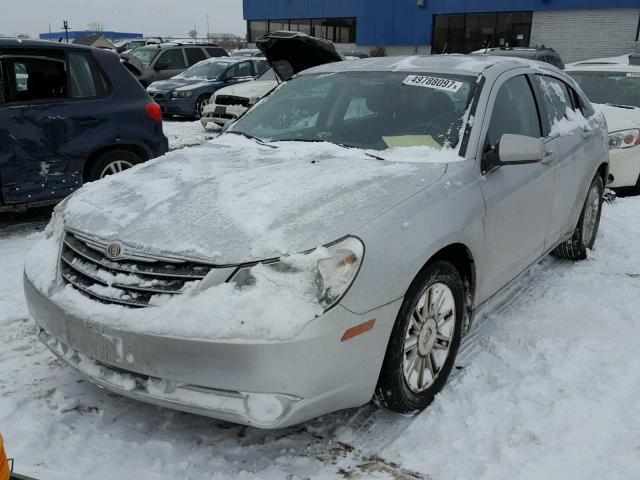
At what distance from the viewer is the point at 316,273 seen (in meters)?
2.31

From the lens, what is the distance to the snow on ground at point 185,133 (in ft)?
35.1

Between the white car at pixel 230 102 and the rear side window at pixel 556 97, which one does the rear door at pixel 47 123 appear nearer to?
the rear side window at pixel 556 97

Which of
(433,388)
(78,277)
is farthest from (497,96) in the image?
(78,277)

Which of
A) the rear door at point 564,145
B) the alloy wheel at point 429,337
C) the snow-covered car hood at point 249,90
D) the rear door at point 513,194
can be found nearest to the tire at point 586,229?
the rear door at point 564,145

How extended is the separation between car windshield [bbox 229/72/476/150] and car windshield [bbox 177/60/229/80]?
1116cm

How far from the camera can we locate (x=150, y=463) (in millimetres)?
2479

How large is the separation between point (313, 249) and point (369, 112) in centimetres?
160

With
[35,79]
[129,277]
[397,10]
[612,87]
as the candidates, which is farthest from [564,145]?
[397,10]

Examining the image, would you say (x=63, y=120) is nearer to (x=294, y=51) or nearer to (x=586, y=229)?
(x=294, y=51)

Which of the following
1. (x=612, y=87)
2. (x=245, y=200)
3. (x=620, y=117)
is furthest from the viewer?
(x=612, y=87)

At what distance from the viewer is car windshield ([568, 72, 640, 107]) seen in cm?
821

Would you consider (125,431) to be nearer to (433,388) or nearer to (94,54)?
(433,388)

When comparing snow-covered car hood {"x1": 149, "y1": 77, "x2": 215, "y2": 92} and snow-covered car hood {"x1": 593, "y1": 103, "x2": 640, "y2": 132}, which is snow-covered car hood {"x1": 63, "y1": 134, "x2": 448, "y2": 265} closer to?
snow-covered car hood {"x1": 593, "y1": 103, "x2": 640, "y2": 132}

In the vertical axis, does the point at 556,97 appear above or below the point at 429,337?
above
